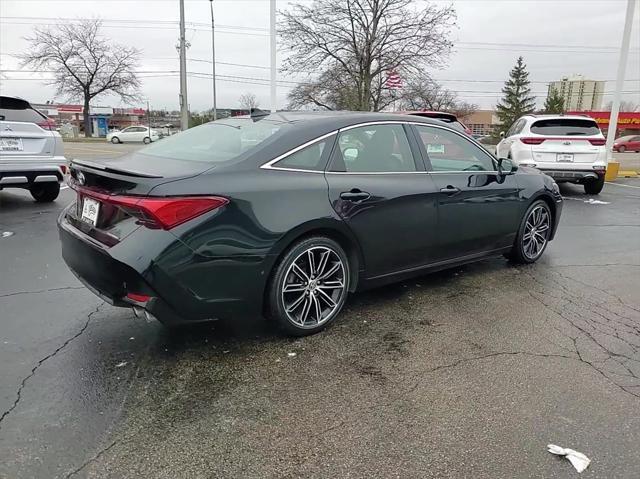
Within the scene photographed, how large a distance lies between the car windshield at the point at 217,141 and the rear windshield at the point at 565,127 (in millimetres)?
8123

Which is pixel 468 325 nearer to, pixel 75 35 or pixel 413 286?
pixel 413 286

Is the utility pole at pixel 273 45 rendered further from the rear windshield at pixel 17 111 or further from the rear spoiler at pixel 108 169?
the rear spoiler at pixel 108 169

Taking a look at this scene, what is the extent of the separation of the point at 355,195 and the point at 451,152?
1467 millimetres

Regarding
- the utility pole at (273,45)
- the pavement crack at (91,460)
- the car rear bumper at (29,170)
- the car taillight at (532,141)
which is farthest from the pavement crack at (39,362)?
the utility pole at (273,45)

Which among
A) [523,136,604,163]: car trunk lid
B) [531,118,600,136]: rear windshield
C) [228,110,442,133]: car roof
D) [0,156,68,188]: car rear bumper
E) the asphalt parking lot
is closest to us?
the asphalt parking lot

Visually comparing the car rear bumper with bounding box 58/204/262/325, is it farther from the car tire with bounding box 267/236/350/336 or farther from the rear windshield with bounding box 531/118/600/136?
the rear windshield with bounding box 531/118/600/136

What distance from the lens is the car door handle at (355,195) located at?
142 inches

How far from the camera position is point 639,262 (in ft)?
18.7

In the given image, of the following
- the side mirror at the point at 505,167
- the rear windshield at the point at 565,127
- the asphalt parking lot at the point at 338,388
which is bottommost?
the asphalt parking lot at the point at 338,388

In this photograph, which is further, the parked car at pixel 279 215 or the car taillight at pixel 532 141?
the car taillight at pixel 532 141

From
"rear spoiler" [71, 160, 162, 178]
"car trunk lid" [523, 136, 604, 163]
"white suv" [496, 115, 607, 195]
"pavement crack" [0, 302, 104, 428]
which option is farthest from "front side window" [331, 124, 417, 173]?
"car trunk lid" [523, 136, 604, 163]

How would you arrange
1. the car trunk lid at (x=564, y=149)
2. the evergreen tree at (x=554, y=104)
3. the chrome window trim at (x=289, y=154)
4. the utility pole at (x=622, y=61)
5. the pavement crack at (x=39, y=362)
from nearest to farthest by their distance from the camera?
the pavement crack at (x=39, y=362)
the chrome window trim at (x=289, y=154)
the car trunk lid at (x=564, y=149)
the utility pole at (x=622, y=61)
the evergreen tree at (x=554, y=104)

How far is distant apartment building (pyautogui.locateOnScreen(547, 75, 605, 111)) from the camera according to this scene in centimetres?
6950

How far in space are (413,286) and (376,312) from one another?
77 cm
